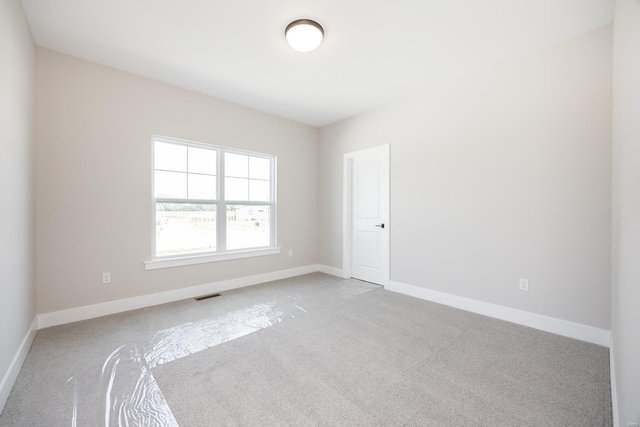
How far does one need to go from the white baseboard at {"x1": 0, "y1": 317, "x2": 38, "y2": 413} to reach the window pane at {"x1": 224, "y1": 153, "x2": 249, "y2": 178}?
2638mm

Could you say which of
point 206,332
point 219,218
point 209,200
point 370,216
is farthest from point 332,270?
point 206,332

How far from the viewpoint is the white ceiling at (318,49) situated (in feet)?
7.09

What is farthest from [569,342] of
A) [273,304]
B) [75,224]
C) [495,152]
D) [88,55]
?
[88,55]

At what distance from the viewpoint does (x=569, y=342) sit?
2.43 meters

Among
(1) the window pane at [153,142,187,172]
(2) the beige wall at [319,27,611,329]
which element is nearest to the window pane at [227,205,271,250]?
(1) the window pane at [153,142,187,172]

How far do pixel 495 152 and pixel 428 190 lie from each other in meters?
0.87

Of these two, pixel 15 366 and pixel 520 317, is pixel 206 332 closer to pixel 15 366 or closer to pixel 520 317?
pixel 15 366

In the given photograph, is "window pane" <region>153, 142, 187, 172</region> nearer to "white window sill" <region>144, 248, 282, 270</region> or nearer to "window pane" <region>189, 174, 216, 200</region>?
"window pane" <region>189, 174, 216, 200</region>

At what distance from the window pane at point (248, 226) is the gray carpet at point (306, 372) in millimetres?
1375

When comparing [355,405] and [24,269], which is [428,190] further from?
[24,269]

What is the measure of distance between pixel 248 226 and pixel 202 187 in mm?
932

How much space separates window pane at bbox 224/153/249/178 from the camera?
410 centimetres

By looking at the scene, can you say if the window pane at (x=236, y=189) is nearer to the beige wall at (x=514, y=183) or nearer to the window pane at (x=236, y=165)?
the window pane at (x=236, y=165)

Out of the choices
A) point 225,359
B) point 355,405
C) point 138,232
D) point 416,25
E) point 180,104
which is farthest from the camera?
point 180,104
